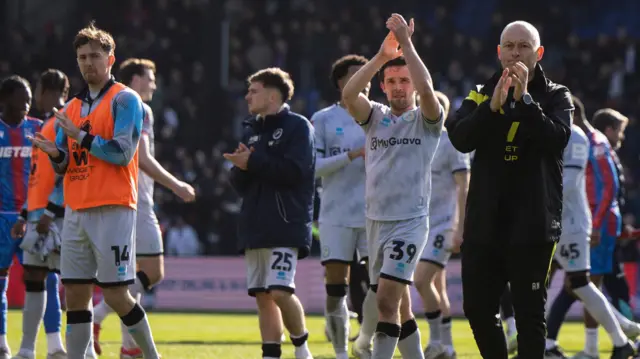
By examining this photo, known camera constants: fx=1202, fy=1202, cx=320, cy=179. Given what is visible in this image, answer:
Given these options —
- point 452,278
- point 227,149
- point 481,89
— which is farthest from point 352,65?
point 227,149

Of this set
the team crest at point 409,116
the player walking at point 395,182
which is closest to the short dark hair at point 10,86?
the player walking at point 395,182

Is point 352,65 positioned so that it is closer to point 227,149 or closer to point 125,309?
point 125,309

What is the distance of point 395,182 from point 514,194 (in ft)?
3.82

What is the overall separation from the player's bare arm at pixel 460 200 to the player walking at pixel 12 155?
386cm

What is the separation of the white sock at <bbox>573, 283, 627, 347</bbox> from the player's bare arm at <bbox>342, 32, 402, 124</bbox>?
3.32 m

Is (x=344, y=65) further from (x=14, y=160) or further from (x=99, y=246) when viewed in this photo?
(x=99, y=246)

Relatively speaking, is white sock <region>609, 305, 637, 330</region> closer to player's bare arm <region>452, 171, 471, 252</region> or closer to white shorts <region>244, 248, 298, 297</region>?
player's bare arm <region>452, 171, 471, 252</region>

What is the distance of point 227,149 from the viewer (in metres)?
26.8

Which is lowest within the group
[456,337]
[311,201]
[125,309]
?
[456,337]

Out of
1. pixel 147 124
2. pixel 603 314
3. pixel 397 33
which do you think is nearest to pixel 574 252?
pixel 603 314

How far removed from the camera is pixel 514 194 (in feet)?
24.3

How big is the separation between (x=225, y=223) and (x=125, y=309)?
16519mm

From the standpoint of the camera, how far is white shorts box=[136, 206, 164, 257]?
36.1ft

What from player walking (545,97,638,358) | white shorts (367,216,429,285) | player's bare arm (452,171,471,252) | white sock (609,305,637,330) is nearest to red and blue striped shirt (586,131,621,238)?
player walking (545,97,638,358)
